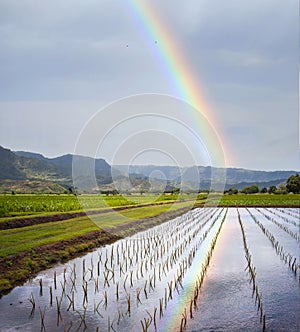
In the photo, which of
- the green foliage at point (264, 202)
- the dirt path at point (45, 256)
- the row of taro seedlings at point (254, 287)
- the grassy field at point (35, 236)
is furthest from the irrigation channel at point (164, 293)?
the green foliage at point (264, 202)

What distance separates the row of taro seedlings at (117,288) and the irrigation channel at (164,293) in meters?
0.02

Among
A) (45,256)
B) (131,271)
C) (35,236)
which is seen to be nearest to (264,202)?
(35,236)

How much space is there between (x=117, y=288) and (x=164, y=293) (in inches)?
48.0

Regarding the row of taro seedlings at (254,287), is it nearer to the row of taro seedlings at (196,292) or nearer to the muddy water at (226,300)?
the muddy water at (226,300)

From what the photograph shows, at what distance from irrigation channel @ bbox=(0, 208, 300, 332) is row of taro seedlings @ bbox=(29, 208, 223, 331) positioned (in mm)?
22

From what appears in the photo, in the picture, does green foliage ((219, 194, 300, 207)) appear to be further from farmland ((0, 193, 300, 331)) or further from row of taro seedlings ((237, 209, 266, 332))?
row of taro seedlings ((237, 209, 266, 332))

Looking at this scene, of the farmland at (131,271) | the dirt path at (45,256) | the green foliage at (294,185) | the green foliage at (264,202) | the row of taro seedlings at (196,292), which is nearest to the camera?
the row of taro seedlings at (196,292)

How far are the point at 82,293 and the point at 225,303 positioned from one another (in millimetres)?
3593

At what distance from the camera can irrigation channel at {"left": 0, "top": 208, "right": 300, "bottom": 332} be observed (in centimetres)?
877

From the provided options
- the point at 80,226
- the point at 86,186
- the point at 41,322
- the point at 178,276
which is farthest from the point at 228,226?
the point at 86,186

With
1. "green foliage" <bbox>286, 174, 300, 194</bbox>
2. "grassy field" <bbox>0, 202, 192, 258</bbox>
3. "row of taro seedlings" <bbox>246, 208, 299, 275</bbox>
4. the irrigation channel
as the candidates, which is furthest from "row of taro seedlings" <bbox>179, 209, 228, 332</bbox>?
"green foliage" <bbox>286, 174, 300, 194</bbox>

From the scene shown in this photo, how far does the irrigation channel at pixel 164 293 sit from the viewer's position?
8.77 m

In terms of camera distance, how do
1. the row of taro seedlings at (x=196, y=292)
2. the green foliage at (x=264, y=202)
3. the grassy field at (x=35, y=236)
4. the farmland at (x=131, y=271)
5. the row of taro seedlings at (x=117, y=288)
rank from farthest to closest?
the green foliage at (x=264, y=202), the grassy field at (x=35, y=236), the farmland at (x=131, y=271), the row of taro seedlings at (x=117, y=288), the row of taro seedlings at (x=196, y=292)

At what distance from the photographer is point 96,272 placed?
1338 centimetres
